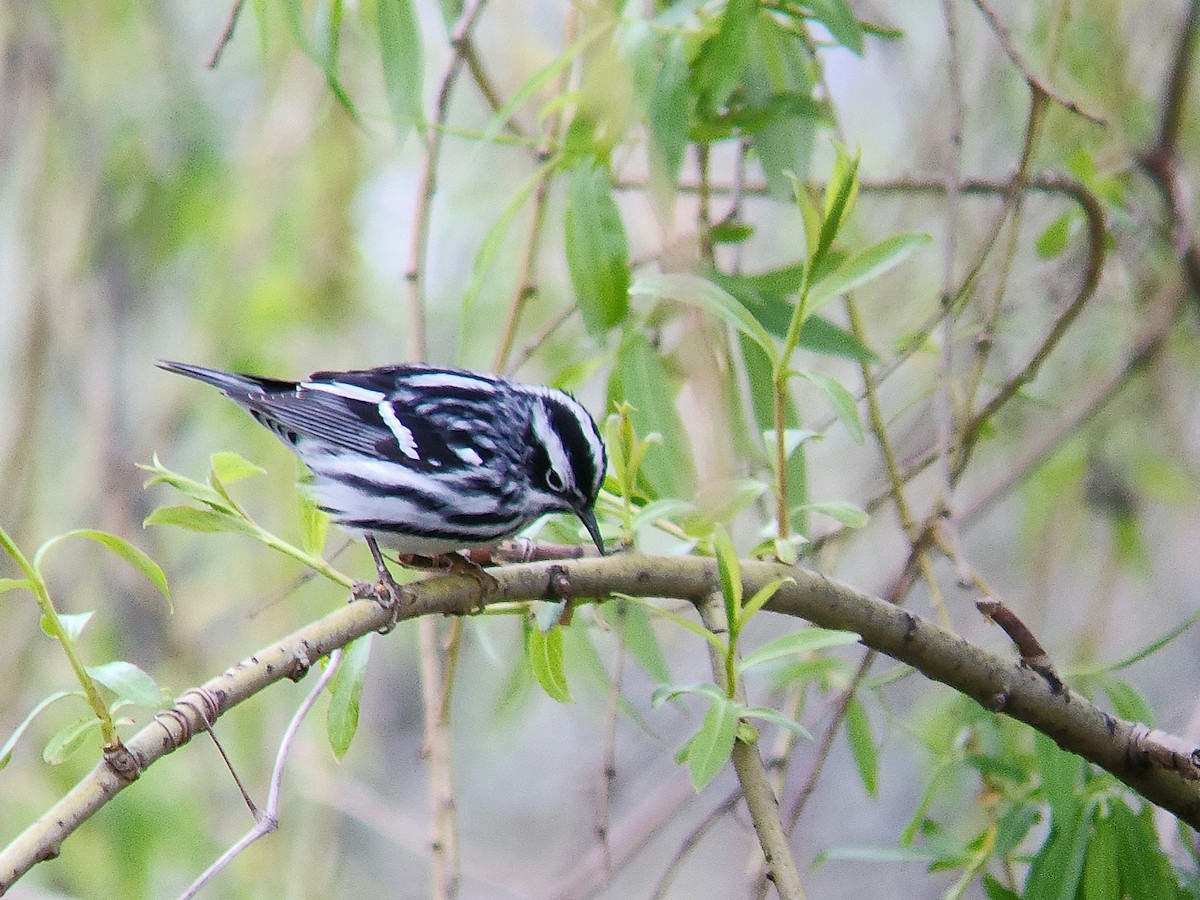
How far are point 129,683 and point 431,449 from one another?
1147 mm

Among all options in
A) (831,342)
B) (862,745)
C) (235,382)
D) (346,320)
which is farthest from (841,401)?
(346,320)

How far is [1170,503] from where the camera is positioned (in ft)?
11.4

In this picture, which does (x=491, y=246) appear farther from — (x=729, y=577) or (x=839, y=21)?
(x=729, y=577)

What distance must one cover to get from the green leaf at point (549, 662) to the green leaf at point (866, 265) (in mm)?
563

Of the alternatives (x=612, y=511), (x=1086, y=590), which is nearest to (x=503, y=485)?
(x=612, y=511)

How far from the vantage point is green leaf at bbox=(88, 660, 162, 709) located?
4.27 feet

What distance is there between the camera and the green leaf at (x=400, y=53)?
Answer: 2057mm

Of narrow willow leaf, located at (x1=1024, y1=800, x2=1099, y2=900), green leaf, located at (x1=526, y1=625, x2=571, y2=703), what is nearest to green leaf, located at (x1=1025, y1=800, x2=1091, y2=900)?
narrow willow leaf, located at (x1=1024, y1=800, x2=1099, y2=900)

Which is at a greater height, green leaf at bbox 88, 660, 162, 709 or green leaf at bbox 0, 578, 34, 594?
green leaf at bbox 0, 578, 34, 594

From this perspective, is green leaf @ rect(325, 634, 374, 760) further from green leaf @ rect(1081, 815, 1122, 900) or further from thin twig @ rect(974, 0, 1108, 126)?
thin twig @ rect(974, 0, 1108, 126)

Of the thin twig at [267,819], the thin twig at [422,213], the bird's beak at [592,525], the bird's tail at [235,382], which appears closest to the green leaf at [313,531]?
the thin twig at [267,819]

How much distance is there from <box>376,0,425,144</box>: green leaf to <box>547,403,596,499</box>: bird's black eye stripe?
631 millimetres

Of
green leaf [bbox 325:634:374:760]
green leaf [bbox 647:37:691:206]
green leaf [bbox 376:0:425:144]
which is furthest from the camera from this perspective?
green leaf [bbox 376:0:425:144]

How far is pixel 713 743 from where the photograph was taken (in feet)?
4.78
